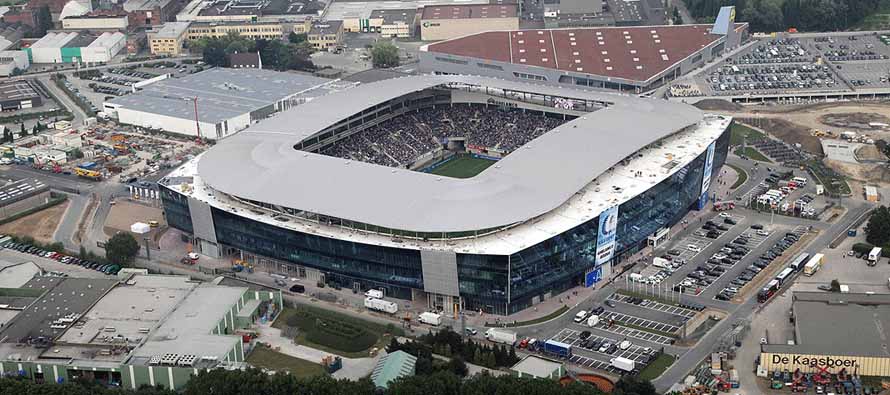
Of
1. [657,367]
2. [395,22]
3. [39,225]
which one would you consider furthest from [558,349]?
[395,22]

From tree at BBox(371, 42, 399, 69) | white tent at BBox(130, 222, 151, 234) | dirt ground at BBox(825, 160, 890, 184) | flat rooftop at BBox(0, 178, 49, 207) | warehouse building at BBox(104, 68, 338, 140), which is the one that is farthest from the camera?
tree at BBox(371, 42, 399, 69)

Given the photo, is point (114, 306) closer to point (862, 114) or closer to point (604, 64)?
point (604, 64)

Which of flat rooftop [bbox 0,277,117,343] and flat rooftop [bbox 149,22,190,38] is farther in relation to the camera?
flat rooftop [bbox 149,22,190,38]

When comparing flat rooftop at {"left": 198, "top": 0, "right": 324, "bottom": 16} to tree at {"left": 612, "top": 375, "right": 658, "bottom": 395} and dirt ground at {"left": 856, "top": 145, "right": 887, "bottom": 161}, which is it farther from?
tree at {"left": 612, "top": 375, "right": 658, "bottom": 395}

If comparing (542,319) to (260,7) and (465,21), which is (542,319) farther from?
(260,7)

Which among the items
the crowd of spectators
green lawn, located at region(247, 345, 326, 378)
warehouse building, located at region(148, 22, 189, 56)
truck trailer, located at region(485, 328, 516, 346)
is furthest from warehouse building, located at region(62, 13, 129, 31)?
truck trailer, located at region(485, 328, 516, 346)

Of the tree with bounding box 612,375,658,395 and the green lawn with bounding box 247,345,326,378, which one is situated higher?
the tree with bounding box 612,375,658,395
